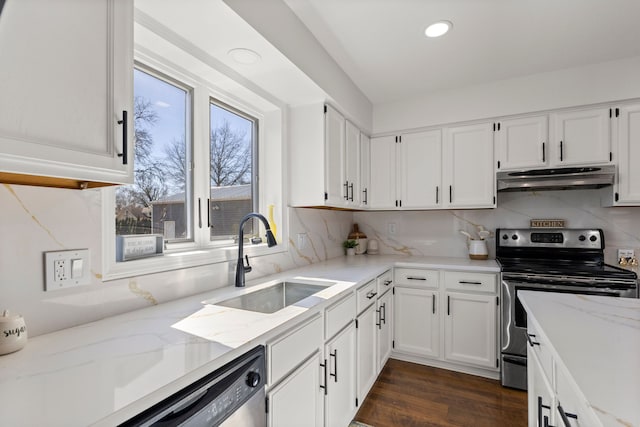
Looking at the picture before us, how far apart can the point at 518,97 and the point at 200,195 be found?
8.50 ft

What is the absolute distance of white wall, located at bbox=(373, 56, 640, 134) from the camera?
2.35m

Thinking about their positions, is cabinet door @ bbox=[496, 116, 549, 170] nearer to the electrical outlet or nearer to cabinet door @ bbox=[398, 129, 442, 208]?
cabinet door @ bbox=[398, 129, 442, 208]

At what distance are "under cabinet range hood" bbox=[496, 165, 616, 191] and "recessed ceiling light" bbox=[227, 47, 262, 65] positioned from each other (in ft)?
7.01

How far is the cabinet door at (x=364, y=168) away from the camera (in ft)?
9.75

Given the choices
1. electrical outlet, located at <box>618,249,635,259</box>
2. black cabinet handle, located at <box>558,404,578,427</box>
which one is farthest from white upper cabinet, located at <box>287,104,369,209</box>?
electrical outlet, located at <box>618,249,635,259</box>

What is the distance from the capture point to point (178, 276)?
1532 millimetres

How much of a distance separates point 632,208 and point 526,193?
0.74 m

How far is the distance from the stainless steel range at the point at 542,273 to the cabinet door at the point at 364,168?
1.23 metres

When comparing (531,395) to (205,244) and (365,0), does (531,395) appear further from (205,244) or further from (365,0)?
(365,0)

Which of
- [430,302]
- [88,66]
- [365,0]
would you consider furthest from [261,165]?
[430,302]

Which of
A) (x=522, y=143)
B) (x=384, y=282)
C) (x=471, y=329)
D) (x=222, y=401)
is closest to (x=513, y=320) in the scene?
(x=471, y=329)

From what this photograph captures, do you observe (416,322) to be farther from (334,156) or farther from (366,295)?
(334,156)

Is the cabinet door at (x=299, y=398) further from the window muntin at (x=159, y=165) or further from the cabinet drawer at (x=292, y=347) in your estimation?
the window muntin at (x=159, y=165)

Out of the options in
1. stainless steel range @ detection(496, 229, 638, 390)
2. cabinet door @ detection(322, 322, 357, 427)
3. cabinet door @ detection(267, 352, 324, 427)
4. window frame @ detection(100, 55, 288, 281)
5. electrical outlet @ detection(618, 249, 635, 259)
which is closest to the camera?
cabinet door @ detection(267, 352, 324, 427)
